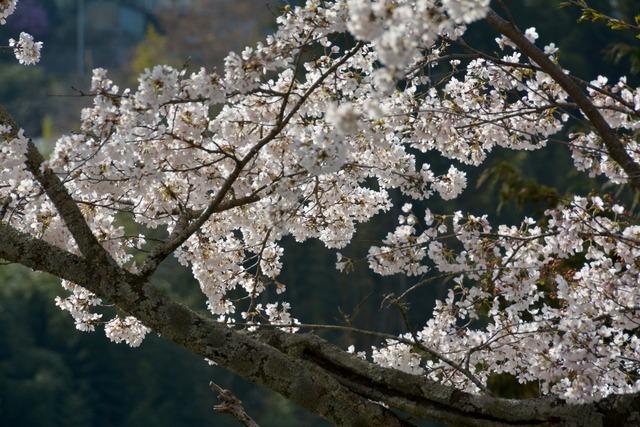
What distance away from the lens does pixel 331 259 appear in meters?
29.6

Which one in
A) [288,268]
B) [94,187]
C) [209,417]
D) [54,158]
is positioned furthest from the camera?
[288,268]

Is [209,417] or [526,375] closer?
[526,375]

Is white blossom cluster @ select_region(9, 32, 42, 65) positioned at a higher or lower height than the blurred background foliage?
lower

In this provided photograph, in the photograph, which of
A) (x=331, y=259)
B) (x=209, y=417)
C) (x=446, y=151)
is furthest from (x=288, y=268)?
(x=446, y=151)

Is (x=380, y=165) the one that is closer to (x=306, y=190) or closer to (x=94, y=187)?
(x=306, y=190)

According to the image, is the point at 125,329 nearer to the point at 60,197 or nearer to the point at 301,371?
the point at 60,197

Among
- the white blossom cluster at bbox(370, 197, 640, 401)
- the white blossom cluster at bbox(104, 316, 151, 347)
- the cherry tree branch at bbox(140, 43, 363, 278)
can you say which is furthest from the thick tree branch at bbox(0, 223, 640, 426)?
the white blossom cluster at bbox(104, 316, 151, 347)

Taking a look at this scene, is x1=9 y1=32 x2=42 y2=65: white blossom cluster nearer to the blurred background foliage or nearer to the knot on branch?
the knot on branch

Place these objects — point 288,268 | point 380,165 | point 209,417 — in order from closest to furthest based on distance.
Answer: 1. point 380,165
2. point 209,417
3. point 288,268

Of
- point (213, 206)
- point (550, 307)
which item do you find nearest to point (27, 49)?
point (213, 206)

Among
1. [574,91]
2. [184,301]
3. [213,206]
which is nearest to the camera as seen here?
[213,206]

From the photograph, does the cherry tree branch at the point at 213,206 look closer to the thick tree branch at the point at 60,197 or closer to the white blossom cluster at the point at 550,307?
the thick tree branch at the point at 60,197

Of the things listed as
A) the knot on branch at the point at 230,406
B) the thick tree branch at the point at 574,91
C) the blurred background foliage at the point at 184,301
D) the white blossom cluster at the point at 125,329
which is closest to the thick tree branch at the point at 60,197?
the knot on branch at the point at 230,406

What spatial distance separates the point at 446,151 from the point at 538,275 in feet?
2.80
